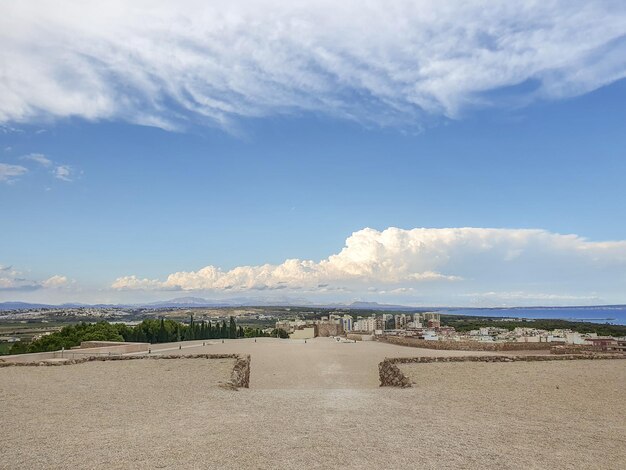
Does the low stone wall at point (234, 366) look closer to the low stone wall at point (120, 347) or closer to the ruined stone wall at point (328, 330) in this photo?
the low stone wall at point (120, 347)

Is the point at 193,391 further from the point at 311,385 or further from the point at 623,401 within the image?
the point at 623,401

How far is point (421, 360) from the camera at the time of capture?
61.5 ft

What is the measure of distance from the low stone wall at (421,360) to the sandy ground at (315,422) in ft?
2.08

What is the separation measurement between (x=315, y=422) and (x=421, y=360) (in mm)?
10412

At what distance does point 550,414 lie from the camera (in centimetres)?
1022

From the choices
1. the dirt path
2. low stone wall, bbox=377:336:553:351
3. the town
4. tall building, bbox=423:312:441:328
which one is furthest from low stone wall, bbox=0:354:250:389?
tall building, bbox=423:312:441:328

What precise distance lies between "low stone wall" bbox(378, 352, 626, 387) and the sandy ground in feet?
2.08

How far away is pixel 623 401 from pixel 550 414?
2.95 metres

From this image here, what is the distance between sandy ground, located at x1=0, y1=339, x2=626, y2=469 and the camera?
7160mm

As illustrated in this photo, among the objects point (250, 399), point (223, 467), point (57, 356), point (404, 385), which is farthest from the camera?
point (57, 356)

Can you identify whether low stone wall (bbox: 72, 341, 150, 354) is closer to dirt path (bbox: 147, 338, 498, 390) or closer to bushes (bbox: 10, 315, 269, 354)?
bushes (bbox: 10, 315, 269, 354)

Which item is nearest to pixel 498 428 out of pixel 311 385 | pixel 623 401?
pixel 623 401

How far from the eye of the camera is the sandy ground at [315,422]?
23.5ft

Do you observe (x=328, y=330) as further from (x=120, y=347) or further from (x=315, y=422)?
(x=315, y=422)
